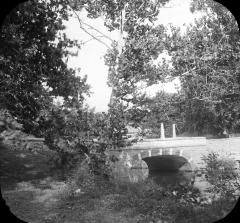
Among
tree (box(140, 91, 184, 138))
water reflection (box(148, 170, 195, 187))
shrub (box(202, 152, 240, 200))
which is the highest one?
tree (box(140, 91, 184, 138))

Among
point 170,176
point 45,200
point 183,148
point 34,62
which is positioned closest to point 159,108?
point 34,62

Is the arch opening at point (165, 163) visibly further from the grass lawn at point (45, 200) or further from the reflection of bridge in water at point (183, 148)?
the grass lawn at point (45, 200)

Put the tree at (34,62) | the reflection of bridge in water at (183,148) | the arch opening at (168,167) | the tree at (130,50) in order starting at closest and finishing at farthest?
1. the tree at (34,62)
2. the tree at (130,50)
3. the reflection of bridge in water at (183,148)
4. the arch opening at (168,167)

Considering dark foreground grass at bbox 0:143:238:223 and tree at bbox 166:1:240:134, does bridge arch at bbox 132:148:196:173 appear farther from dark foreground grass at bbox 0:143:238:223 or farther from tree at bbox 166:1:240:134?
dark foreground grass at bbox 0:143:238:223

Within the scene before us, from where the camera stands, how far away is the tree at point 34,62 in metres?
11.0

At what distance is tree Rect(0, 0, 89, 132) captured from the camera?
432 inches

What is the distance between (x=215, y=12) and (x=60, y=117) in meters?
20.3

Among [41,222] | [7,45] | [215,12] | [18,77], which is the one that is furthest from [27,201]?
[215,12]

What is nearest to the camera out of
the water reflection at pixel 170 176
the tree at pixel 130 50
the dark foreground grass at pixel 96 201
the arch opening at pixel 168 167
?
the dark foreground grass at pixel 96 201

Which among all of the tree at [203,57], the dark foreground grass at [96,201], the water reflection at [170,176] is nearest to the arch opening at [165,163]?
the water reflection at [170,176]

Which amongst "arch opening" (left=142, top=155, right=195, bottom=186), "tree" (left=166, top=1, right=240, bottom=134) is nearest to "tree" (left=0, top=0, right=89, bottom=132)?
"tree" (left=166, top=1, right=240, bottom=134)

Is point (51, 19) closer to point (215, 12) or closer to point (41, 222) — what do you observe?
point (41, 222)

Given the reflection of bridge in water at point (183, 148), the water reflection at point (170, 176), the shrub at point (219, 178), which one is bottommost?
the water reflection at point (170, 176)

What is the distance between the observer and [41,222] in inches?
364
